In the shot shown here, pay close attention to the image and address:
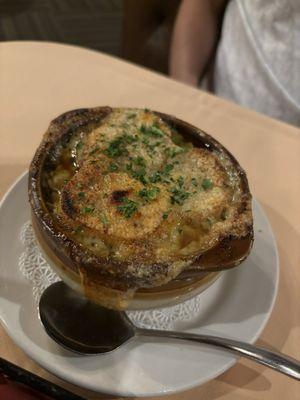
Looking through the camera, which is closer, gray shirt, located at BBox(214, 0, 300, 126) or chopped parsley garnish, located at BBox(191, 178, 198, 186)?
chopped parsley garnish, located at BBox(191, 178, 198, 186)

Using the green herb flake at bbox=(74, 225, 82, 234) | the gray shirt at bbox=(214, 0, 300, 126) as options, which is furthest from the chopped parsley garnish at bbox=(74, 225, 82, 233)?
the gray shirt at bbox=(214, 0, 300, 126)

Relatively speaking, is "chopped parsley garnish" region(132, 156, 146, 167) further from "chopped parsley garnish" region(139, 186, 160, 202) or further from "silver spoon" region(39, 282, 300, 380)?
"silver spoon" region(39, 282, 300, 380)

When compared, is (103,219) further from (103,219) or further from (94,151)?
(94,151)

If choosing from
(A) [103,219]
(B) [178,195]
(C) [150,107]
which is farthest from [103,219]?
(C) [150,107]

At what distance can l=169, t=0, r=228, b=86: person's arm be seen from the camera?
1.24 meters

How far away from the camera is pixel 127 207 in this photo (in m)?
0.56

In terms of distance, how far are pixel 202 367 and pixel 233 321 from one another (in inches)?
3.2

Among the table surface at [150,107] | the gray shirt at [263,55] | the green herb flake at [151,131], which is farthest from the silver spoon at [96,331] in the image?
the gray shirt at [263,55]

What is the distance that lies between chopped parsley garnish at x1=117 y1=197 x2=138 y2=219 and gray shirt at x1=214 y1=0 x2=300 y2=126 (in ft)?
2.38

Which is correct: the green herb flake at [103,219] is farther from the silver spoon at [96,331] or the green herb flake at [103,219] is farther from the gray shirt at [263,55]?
the gray shirt at [263,55]

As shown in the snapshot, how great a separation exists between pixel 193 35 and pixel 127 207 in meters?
0.82

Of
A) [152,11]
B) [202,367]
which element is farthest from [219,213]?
[152,11]

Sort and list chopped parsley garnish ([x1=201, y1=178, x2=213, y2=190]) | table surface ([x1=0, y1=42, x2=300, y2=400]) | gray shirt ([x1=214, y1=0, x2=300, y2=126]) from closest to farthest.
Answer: chopped parsley garnish ([x1=201, y1=178, x2=213, y2=190]), table surface ([x1=0, y1=42, x2=300, y2=400]), gray shirt ([x1=214, y1=0, x2=300, y2=126])

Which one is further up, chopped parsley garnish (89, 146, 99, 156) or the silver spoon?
chopped parsley garnish (89, 146, 99, 156)
